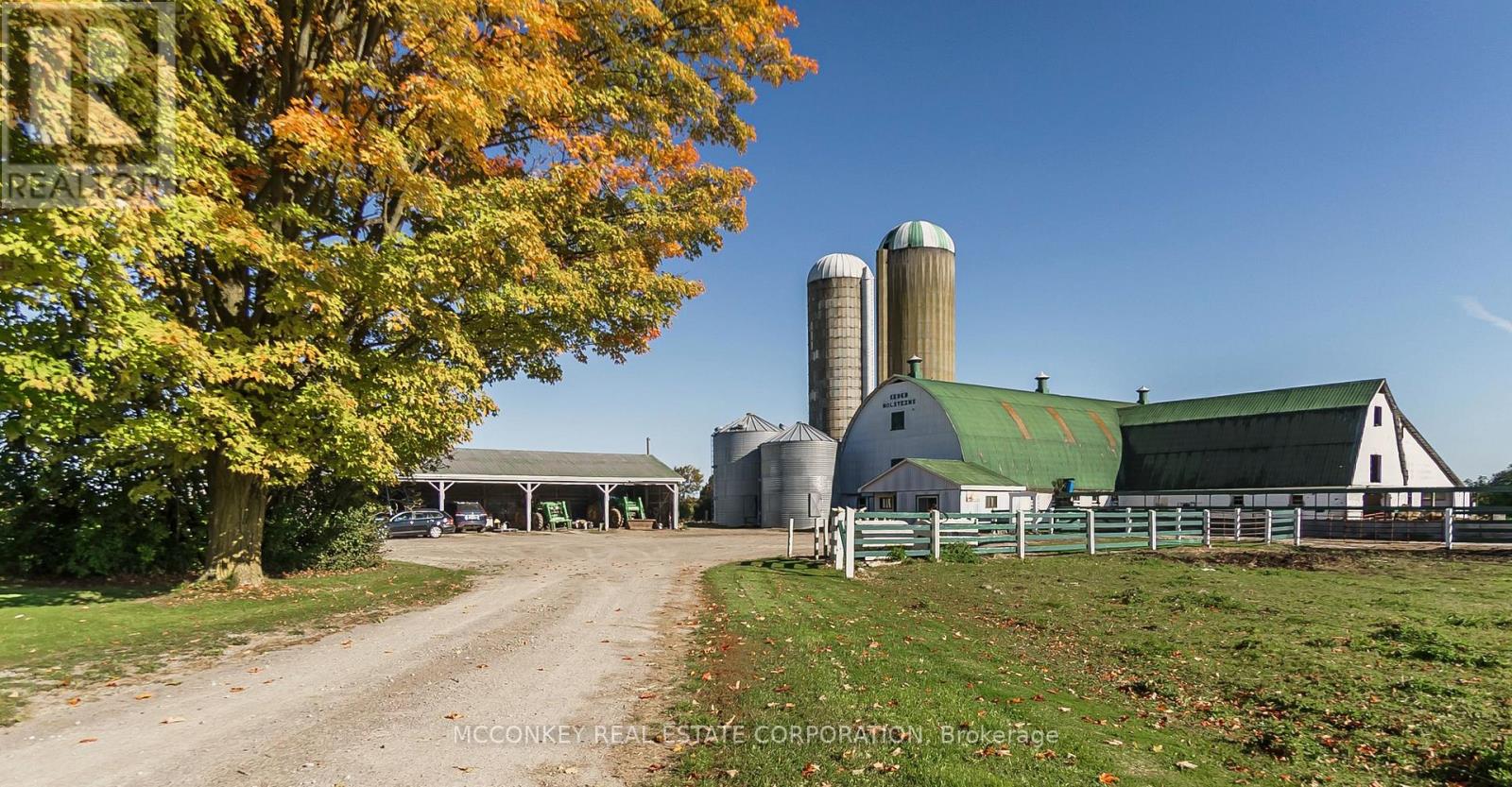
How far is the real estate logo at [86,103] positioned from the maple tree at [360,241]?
0.39 metres

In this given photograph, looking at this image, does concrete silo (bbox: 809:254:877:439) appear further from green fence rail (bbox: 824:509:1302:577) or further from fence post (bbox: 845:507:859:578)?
fence post (bbox: 845:507:859:578)

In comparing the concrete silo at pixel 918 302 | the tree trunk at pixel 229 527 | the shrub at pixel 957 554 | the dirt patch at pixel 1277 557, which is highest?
the concrete silo at pixel 918 302

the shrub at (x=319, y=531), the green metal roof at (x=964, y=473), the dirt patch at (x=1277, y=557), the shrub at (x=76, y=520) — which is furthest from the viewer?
the green metal roof at (x=964, y=473)

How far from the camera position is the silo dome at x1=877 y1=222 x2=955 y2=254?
60.8 m

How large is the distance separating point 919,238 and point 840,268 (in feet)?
21.4

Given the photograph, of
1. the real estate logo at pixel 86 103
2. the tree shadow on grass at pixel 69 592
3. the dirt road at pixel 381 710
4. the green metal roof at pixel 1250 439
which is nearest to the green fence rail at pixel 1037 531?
the green metal roof at pixel 1250 439

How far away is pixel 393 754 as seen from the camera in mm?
6258

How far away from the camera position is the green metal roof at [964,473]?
123ft

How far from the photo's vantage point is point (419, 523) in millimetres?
39625

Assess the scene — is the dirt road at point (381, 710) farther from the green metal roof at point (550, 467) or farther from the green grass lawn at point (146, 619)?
the green metal roof at point (550, 467)

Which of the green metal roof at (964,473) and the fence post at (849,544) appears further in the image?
the green metal roof at (964,473)

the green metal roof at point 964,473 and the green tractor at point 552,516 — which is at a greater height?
the green metal roof at point 964,473

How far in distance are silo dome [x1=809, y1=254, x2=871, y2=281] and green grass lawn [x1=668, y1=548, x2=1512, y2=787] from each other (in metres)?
44.8

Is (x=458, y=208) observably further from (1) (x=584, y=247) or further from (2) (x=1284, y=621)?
(2) (x=1284, y=621)
